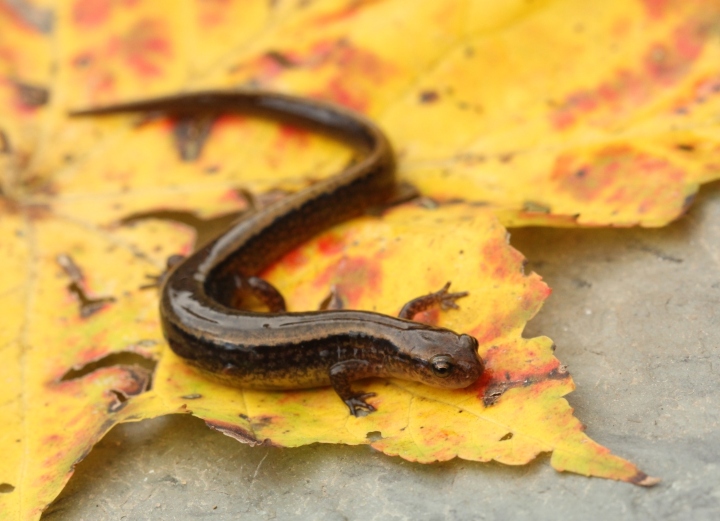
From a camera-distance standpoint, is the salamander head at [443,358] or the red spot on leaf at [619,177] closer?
the salamander head at [443,358]

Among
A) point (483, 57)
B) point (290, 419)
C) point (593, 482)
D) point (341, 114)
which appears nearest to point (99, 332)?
point (290, 419)

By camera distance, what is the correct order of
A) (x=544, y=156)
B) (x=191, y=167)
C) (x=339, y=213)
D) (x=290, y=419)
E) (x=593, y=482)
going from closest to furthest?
(x=593, y=482)
(x=290, y=419)
(x=544, y=156)
(x=339, y=213)
(x=191, y=167)

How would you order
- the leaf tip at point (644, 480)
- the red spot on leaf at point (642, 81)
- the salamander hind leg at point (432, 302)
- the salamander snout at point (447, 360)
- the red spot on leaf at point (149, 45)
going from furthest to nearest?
the red spot on leaf at point (149, 45) < the red spot on leaf at point (642, 81) < the salamander hind leg at point (432, 302) < the salamander snout at point (447, 360) < the leaf tip at point (644, 480)

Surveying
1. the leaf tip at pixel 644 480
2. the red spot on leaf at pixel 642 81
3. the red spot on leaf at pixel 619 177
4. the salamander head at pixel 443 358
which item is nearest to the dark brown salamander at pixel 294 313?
the salamander head at pixel 443 358

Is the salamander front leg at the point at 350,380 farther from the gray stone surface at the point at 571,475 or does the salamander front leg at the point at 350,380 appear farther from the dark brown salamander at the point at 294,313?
the gray stone surface at the point at 571,475

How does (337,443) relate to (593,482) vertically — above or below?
below

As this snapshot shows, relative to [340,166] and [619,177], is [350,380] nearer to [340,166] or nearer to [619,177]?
[619,177]

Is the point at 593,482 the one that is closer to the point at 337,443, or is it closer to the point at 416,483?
the point at 416,483
